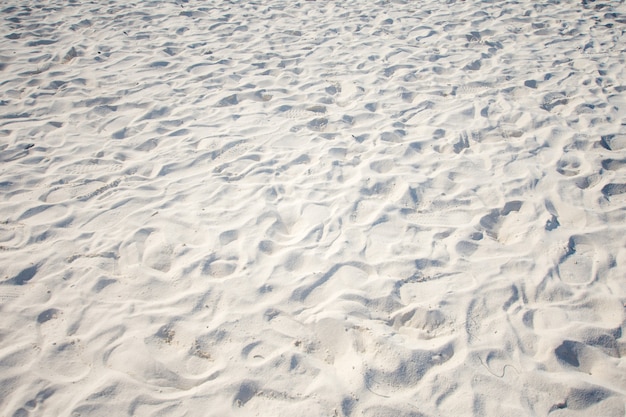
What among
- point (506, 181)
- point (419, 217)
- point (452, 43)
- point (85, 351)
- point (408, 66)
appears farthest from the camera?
point (452, 43)

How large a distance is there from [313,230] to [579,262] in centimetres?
181

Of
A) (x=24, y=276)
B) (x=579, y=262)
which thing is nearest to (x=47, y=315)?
(x=24, y=276)

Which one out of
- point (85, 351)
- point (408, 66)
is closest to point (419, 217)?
point (85, 351)

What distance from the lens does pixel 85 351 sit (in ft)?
7.15

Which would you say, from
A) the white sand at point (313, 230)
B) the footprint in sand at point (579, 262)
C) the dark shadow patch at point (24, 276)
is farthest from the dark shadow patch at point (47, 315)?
the footprint in sand at point (579, 262)

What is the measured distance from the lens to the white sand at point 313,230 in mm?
2059

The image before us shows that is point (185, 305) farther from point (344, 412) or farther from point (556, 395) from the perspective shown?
point (556, 395)

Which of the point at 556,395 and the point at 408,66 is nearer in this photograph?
the point at 556,395

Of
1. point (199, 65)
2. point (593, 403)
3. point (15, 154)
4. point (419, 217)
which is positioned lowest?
point (593, 403)

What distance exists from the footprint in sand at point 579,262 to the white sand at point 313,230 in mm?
13

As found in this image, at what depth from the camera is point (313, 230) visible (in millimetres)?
2938

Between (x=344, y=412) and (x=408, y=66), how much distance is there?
4.42 meters

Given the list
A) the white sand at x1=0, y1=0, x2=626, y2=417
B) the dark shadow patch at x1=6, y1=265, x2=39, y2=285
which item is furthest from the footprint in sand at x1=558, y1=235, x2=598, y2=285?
the dark shadow patch at x1=6, y1=265, x2=39, y2=285

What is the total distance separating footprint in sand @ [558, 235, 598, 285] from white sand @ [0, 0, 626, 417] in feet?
0.04
